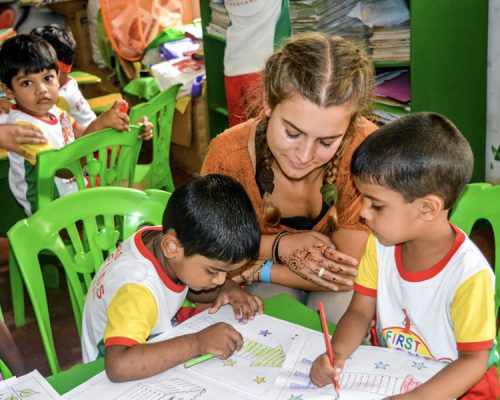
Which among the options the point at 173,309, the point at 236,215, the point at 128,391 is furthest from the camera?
the point at 173,309

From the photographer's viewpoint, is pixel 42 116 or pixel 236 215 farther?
pixel 42 116

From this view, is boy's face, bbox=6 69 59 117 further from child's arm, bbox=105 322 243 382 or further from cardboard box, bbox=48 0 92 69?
cardboard box, bbox=48 0 92 69

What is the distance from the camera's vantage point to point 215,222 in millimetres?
1421

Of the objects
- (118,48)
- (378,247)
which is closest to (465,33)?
(378,247)

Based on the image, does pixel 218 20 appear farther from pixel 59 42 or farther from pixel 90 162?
pixel 90 162

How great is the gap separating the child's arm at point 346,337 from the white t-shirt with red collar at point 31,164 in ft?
5.05

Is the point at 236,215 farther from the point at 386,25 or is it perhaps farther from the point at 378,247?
the point at 386,25

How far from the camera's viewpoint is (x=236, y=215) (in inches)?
56.6

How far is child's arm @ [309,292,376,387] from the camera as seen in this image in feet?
4.04

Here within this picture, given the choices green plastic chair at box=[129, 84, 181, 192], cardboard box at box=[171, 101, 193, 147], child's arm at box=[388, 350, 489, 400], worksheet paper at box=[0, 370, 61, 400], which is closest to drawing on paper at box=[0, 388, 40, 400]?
worksheet paper at box=[0, 370, 61, 400]

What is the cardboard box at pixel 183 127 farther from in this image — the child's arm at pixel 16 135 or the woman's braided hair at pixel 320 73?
the woman's braided hair at pixel 320 73

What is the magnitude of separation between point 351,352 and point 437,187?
1.15ft

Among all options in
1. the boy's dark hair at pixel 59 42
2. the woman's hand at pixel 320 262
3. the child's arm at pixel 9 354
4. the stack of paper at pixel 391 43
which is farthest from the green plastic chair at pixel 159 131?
the child's arm at pixel 9 354

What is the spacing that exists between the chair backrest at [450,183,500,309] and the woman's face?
326 millimetres
